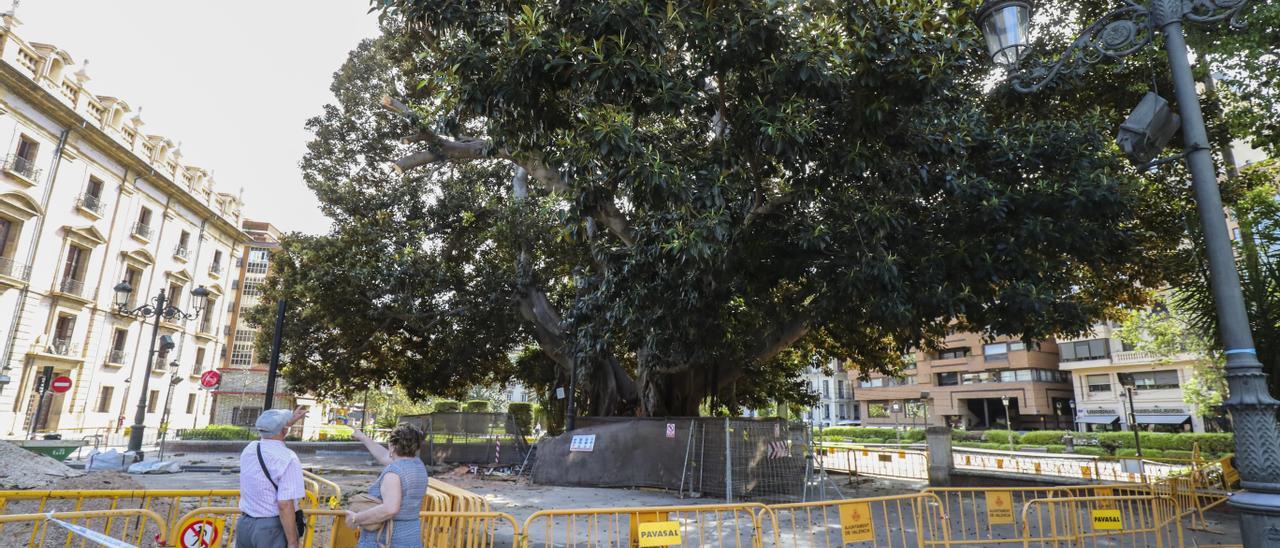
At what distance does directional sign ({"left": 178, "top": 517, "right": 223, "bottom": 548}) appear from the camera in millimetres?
4719

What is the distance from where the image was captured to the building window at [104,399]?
33.4 meters

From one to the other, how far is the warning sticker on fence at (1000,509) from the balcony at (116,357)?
4149 cm

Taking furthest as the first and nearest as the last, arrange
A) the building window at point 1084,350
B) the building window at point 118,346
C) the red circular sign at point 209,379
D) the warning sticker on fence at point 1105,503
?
the building window at point 1084,350
the building window at point 118,346
the red circular sign at point 209,379
the warning sticker on fence at point 1105,503

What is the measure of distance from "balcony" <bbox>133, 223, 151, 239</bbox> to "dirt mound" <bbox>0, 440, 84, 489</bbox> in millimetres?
29223

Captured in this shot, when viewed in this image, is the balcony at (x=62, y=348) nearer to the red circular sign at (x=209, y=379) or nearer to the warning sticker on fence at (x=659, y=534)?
the red circular sign at (x=209, y=379)

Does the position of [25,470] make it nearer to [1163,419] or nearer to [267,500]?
[267,500]

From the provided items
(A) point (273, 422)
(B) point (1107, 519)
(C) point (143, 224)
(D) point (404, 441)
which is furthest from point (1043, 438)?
(C) point (143, 224)

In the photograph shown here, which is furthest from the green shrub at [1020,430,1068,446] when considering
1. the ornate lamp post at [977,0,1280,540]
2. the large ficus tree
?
the ornate lamp post at [977,0,1280,540]

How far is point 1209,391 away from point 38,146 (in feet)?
A: 182

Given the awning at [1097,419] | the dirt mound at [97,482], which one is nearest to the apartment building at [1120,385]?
the awning at [1097,419]

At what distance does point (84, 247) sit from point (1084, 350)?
60954mm

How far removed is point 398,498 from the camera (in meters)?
4.15

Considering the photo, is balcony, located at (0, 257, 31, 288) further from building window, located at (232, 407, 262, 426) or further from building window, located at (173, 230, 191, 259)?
building window, located at (232, 407, 262, 426)

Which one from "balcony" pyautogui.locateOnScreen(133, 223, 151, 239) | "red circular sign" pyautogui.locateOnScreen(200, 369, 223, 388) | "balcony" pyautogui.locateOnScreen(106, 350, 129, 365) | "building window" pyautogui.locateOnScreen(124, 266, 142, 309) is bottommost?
"red circular sign" pyautogui.locateOnScreen(200, 369, 223, 388)
